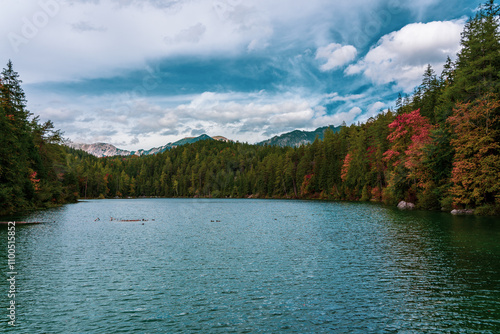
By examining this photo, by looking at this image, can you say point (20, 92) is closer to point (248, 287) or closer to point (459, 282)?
point (248, 287)

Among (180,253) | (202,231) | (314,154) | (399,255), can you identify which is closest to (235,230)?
(202,231)

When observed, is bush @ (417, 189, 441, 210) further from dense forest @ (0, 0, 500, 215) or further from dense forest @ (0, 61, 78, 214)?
Answer: dense forest @ (0, 61, 78, 214)

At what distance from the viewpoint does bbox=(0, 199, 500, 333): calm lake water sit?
1423 cm

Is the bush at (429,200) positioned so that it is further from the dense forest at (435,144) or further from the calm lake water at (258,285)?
the calm lake water at (258,285)

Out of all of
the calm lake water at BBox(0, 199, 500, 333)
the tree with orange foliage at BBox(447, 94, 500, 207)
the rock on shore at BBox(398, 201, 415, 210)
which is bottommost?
the calm lake water at BBox(0, 199, 500, 333)

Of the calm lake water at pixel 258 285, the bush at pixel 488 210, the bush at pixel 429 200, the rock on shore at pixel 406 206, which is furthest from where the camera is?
the rock on shore at pixel 406 206

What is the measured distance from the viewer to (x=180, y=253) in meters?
29.1

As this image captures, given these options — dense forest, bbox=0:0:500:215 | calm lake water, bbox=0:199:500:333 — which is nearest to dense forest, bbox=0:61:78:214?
dense forest, bbox=0:0:500:215

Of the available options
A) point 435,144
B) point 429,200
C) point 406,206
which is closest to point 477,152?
point 435,144

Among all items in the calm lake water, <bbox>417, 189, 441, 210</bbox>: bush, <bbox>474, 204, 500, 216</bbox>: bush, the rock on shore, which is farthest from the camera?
the rock on shore

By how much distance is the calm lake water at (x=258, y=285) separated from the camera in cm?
1423

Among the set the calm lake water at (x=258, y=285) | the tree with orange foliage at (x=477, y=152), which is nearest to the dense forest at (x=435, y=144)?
the tree with orange foliage at (x=477, y=152)

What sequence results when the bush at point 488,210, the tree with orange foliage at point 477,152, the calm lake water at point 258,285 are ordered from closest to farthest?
the calm lake water at point 258,285 → the tree with orange foliage at point 477,152 → the bush at point 488,210

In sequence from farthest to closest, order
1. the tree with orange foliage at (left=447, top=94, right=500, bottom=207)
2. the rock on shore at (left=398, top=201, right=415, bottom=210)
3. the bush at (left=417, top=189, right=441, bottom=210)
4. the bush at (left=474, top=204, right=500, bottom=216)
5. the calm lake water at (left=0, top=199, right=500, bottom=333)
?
1. the rock on shore at (left=398, top=201, right=415, bottom=210)
2. the bush at (left=417, top=189, right=441, bottom=210)
3. the bush at (left=474, top=204, right=500, bottom=216)
4. the tree with orange foliage at (left=447, top=94, right=500, bottom=207)
5. the calm lake water at (left=0, top=199, right=500, bottom=333)
